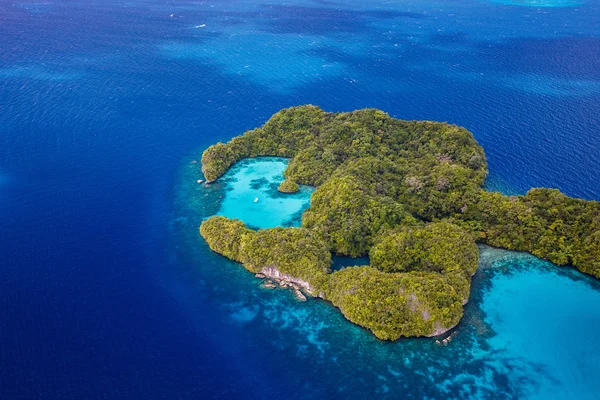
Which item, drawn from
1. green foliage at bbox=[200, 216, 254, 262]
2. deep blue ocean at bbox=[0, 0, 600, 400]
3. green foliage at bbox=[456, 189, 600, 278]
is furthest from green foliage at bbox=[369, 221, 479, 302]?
green foliage at bbox=[200, 216, 254, 262]

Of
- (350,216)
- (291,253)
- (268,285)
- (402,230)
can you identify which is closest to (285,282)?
(268,285)

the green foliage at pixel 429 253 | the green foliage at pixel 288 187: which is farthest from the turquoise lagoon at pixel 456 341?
the green foliage at pixel 288 187

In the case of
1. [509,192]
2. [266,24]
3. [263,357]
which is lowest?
[263,357]

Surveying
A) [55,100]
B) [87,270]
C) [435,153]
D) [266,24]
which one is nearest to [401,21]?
[266,24]

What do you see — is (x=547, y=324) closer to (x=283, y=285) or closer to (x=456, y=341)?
(x=456, y=341)

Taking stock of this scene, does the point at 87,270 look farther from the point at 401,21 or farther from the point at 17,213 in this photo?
the point at 401,21

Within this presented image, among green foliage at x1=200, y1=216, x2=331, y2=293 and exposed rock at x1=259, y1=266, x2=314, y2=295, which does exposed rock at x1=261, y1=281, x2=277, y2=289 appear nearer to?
exposed rock at x1=259, y1=266, x2=314, y2=295

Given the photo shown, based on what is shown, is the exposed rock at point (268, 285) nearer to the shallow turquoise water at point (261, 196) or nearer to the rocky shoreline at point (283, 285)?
the rocky shoreline at point (283, 285)
